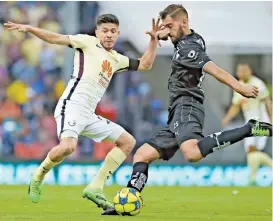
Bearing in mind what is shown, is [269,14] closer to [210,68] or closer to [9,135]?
[9,135]

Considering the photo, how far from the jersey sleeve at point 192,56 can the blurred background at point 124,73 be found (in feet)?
28.2

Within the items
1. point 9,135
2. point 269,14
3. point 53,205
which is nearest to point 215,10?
point 269,14

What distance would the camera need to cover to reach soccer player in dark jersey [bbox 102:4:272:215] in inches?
328

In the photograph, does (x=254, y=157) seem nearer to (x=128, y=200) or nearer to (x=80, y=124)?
(x=80, y=124)

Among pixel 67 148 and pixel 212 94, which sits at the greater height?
pixel 212 94

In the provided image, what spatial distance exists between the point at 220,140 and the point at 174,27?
1.42 metres

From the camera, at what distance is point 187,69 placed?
28.5 ft

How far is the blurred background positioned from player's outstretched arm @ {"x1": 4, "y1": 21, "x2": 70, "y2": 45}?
7932mm

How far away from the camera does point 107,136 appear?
9.66 meters

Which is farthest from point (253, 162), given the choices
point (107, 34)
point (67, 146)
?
point (67, 146)

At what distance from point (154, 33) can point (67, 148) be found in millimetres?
1644

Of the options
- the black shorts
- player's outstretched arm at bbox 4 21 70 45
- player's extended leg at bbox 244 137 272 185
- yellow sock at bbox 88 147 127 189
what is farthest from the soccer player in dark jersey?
player's extended leg at bbox 244 137 272 185

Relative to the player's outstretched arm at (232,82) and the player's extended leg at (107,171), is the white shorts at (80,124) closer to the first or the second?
the player's extended leg at (107,171)

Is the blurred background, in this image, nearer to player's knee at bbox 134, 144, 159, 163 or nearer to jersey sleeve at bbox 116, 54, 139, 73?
jersey sleeve at bbox 116, 54, 139, 73
